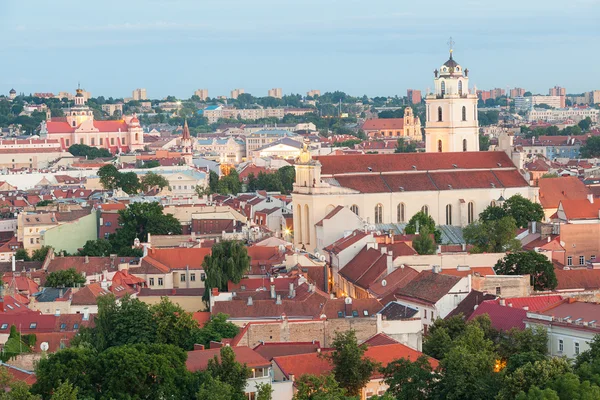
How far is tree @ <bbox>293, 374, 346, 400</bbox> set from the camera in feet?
97.1

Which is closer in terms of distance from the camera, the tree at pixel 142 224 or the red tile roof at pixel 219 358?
the red tile roof at pixel 219 358

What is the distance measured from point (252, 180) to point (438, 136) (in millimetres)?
27456

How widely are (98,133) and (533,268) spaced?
379 ft

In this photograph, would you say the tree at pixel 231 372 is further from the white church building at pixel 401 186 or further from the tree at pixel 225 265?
the white church building at pixel 401 186

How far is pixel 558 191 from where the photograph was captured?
2739 inches

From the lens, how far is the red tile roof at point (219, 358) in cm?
3134

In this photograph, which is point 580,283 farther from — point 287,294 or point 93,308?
point 93,308

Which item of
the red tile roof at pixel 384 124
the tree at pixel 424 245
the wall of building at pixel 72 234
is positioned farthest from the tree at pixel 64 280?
the red tile roof at pixel 384 124

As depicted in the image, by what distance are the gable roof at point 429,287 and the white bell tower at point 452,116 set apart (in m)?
33.1

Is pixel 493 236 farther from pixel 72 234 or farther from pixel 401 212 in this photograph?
pixel 72 234

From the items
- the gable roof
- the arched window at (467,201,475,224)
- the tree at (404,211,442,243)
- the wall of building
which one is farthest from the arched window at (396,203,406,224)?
the gable roof

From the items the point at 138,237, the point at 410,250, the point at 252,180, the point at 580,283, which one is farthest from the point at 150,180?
the point at 580,283

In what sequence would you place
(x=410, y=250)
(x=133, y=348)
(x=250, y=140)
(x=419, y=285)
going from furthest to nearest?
(x=250, y=140) → (x=410, y=250) → (x=419, y=285) → (x=133, y=348)

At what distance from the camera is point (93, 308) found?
44.0 m
